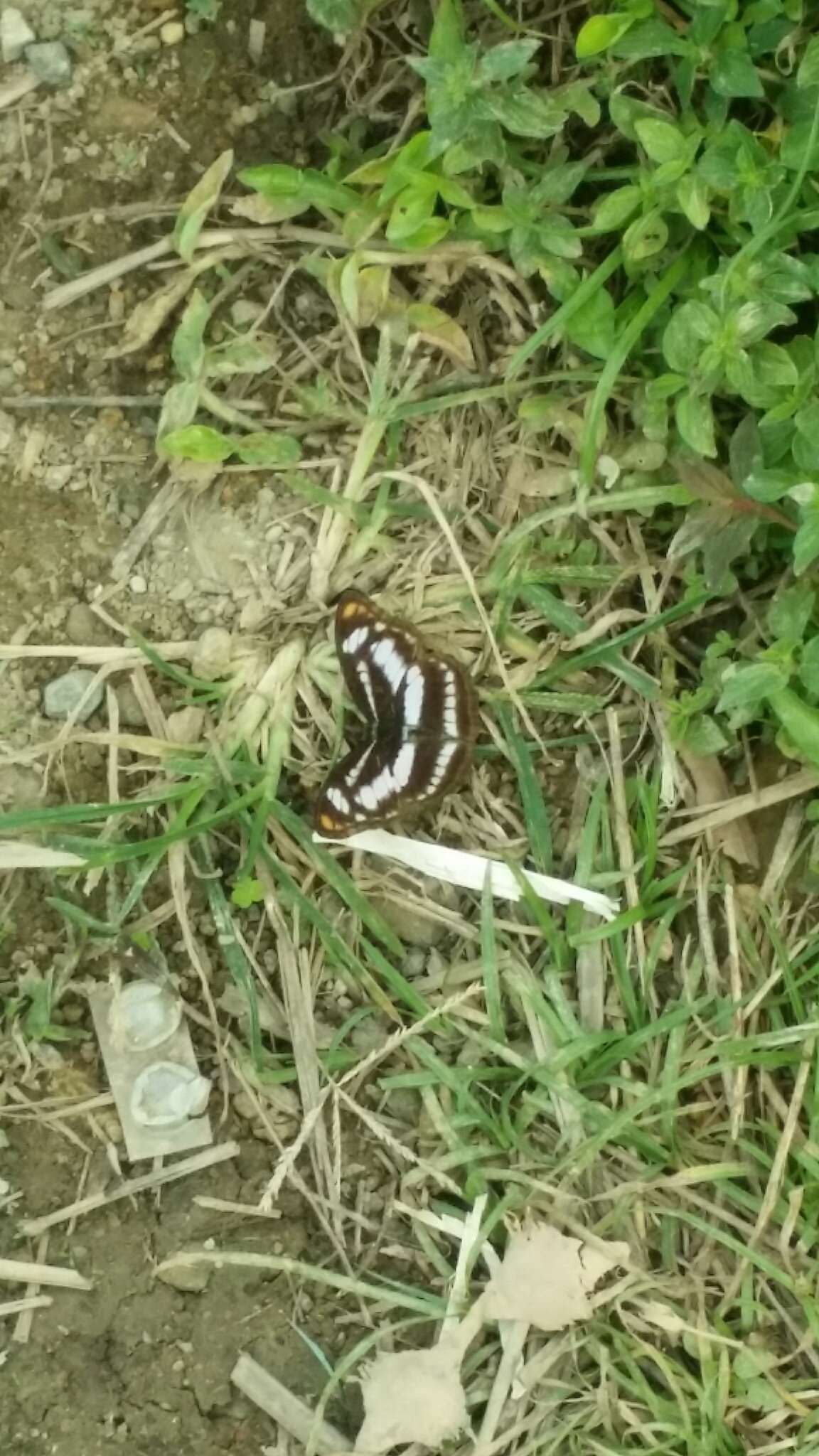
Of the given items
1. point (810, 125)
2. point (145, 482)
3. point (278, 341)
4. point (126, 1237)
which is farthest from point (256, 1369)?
point (810, 125)

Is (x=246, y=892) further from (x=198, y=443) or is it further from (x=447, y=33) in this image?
(x=447, y=33)

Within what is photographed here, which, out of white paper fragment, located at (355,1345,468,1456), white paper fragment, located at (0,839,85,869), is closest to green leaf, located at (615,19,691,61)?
white paper fragment, located at (0,839,85,869)

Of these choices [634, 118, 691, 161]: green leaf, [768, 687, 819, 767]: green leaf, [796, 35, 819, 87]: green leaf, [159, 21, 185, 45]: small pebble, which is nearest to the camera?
[796, 35, 819, 87]: green leaf

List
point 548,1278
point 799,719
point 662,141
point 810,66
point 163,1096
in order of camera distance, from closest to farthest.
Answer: point 810,66
point 662,141
point 799,719
point 548,1278
point 163,1096

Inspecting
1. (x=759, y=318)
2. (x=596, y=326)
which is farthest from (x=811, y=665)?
(x=596, y=326)

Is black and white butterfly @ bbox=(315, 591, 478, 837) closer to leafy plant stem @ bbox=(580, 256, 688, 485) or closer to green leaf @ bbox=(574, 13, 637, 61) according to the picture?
leafy plant stem @ bbox=(580, 256, 688, 485)

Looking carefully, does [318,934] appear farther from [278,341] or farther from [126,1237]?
[278,341]
